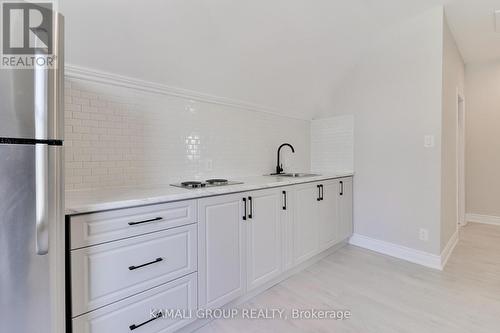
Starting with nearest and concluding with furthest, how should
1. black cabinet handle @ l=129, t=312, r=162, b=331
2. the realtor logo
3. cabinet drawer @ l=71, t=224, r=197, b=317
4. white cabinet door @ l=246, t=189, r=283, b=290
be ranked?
the realtor logo → cabinet drawer @ l=71, t=224, r=197, b=317 → black cabinet handle @ l=129, t=312, r=162, b=331 → white cabinet door @ l=246, t=189, r=283, b=290

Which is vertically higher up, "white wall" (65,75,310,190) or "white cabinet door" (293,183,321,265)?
"white wall" (65,75,310,190)

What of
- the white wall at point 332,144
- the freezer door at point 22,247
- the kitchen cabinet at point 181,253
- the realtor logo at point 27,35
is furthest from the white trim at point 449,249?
the realtor logo at point 27,35

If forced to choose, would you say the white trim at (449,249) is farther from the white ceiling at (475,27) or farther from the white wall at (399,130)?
the white ceiling at (475,27)

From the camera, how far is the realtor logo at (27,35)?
0.82 m

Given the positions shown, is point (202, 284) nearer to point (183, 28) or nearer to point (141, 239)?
point (141, 239)

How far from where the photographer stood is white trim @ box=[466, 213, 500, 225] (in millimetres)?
3947

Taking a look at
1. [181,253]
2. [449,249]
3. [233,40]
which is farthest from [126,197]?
[449,249]

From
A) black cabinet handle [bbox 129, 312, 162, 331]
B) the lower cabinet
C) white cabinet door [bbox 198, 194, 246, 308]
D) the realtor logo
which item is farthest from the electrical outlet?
the realtor logo

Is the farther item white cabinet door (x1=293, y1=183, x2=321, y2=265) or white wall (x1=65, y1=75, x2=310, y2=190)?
white cabinet door (x1=293, y1=183, x2=321, y2=265)

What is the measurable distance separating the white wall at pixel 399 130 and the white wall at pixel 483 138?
7.59 ft

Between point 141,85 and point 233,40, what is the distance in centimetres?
86

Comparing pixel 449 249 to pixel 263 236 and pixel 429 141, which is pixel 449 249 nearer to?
pixel 429 141

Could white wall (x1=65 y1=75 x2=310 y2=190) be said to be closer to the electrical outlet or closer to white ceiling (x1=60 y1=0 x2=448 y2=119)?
white ceiling (x1=60 y1=0 x2=448 y2=119)

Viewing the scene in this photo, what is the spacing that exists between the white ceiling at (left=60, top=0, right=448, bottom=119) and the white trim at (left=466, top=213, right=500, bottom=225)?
11.1 feet
